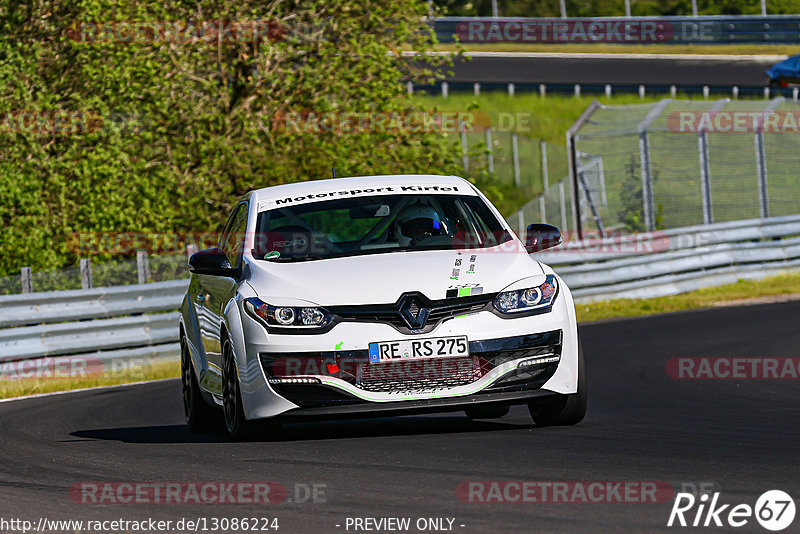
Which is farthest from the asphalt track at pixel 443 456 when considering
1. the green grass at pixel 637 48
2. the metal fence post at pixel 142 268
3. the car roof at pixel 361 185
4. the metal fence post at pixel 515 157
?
the green grass at pixel 637 48

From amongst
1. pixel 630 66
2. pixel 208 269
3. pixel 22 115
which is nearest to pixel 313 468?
pixel 208 269

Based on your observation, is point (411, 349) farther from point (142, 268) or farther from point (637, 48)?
point (637, 48)

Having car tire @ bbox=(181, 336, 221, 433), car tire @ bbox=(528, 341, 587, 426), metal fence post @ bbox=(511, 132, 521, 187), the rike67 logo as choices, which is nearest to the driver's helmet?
car tire @ bbox=(528, 341, 587, 426)

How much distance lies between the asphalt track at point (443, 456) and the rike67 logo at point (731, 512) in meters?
0.07

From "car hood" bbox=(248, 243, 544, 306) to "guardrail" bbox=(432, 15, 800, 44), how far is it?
45.3 meters

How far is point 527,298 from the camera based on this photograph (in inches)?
318

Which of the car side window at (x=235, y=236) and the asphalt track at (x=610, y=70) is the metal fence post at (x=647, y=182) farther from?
the asphalt track at (x=610, y=70)

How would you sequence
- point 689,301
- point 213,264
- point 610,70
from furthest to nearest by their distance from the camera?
point 610,70 → point 689,301 → point 213,264

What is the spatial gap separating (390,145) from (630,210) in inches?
162

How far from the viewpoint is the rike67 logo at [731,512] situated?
5168mm

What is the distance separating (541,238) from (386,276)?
53.0 inches

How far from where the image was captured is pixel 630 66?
54.0m

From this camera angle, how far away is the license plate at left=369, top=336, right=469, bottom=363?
7.79m

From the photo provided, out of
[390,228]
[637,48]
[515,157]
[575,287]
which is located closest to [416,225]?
[390,228]
